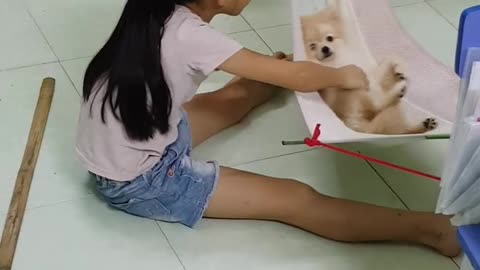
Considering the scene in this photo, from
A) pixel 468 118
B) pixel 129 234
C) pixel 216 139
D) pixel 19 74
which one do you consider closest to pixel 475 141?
pixel 468 118

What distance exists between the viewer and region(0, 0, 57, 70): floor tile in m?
1.56

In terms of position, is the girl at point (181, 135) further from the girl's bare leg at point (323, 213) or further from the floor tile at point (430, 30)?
the floor tile at point (430, 30)

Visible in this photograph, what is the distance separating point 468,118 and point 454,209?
9cm

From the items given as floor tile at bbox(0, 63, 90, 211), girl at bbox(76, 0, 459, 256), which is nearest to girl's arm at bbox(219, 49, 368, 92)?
girl at bbox(76, 0, 459, 256)

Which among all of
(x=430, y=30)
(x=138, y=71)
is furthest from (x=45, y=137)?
(x=430, y=30)

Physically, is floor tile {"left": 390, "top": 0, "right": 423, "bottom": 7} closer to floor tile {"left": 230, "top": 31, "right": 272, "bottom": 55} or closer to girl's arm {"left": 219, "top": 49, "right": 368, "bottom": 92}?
floor tile {"left": 230, "top": 31, "right": 272, "bottom": 55}

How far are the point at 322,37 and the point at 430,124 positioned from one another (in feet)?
0.77

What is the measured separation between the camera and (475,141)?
642mm

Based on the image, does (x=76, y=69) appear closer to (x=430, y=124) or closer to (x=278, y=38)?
(x=278, y=38)

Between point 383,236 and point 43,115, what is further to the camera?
point 43,115

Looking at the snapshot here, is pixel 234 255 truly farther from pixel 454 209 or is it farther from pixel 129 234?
pixel 454 209

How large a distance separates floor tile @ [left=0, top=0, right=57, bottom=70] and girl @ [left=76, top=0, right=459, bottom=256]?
43cm

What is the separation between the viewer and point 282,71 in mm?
1136

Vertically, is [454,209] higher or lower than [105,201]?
higher
